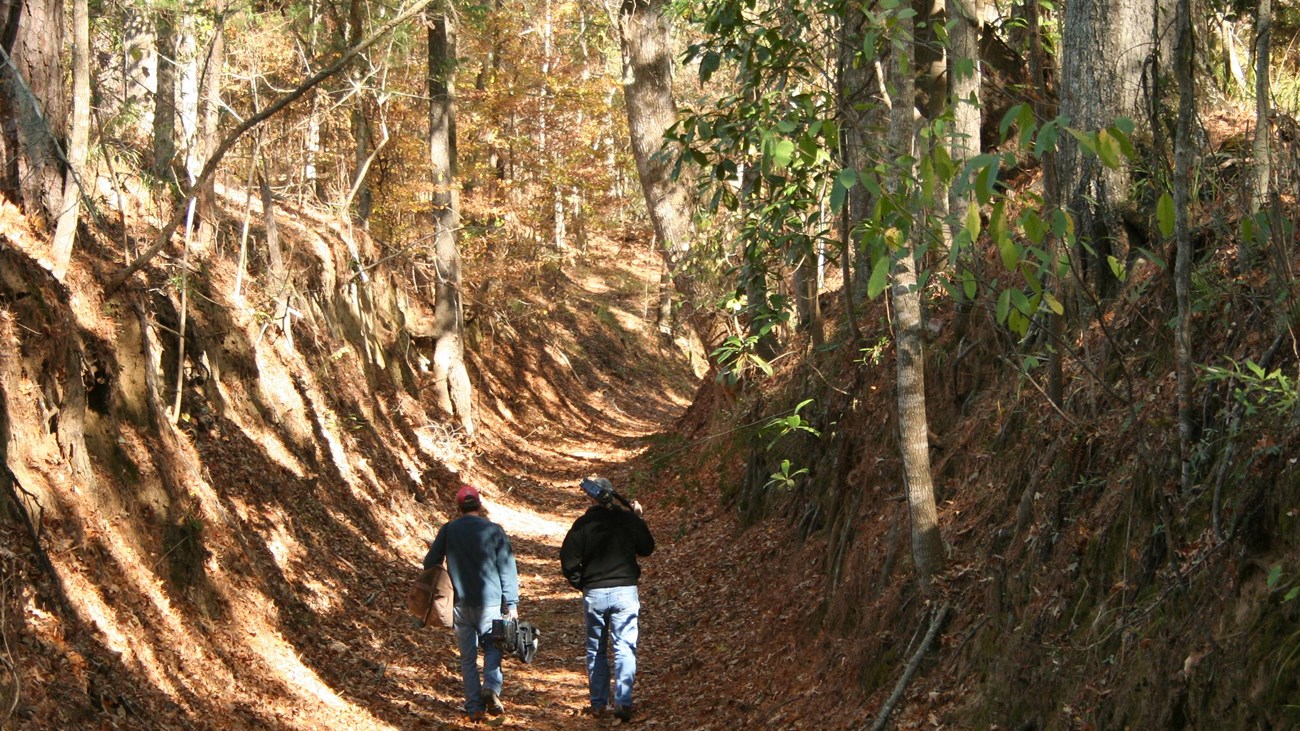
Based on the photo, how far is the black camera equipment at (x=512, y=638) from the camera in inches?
359

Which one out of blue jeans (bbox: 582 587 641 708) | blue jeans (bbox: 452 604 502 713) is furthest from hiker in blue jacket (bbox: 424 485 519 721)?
blue jeans (bbox: 582 587 641 708)

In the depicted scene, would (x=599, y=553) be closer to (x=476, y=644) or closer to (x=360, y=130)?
(x=476, y=644)

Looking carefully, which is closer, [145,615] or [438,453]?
[145,615]

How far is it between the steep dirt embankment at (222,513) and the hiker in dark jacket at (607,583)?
0.52m

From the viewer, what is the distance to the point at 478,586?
9.27 m

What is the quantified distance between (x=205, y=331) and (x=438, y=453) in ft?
25.6

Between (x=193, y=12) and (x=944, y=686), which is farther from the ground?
(x=193, y=12)

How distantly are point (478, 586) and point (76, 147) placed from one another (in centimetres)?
488

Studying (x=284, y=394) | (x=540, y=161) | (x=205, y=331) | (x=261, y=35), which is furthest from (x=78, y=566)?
(x=540, y=161)

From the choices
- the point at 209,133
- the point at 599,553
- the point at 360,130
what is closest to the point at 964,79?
the point at 599,553

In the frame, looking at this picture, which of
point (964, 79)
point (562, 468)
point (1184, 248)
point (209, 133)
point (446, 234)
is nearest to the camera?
point (1184, 248)

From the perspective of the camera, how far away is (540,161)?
29531 millimetres

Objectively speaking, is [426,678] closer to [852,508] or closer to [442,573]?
[442,573]

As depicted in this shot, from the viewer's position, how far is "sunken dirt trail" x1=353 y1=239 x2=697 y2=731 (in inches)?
404
